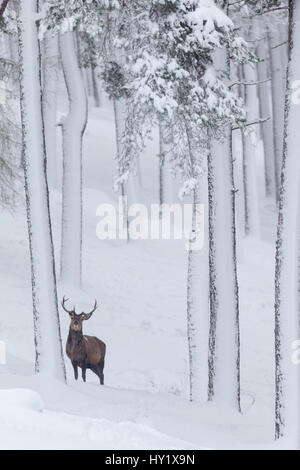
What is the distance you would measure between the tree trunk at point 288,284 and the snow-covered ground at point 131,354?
1.75 feet

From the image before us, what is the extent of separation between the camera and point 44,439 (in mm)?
6375

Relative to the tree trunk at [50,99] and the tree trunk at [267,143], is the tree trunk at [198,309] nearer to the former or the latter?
the tree trunk at [50,99]

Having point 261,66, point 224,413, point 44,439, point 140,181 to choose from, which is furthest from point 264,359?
point 261,66

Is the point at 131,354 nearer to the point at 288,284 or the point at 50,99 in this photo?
the point at 288,284

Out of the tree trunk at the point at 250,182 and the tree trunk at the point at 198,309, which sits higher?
the tree trunk at the point at 250,182

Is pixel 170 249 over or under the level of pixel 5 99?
under

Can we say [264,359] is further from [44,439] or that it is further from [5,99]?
[44,439]

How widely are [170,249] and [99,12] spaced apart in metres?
13.3

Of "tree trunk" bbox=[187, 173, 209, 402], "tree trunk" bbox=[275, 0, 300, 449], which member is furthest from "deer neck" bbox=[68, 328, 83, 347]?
"tree trunk" bbox=[275, 0, 300, 449]

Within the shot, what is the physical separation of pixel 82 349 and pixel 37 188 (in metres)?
3.17

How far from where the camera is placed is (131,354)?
568 inches

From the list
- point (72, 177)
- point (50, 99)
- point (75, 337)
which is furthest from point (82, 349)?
point (50, 99)

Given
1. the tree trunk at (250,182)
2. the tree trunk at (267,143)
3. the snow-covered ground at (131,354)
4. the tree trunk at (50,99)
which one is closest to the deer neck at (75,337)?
the snow-covered ground at (131,354)

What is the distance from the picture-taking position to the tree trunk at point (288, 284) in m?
7.95
